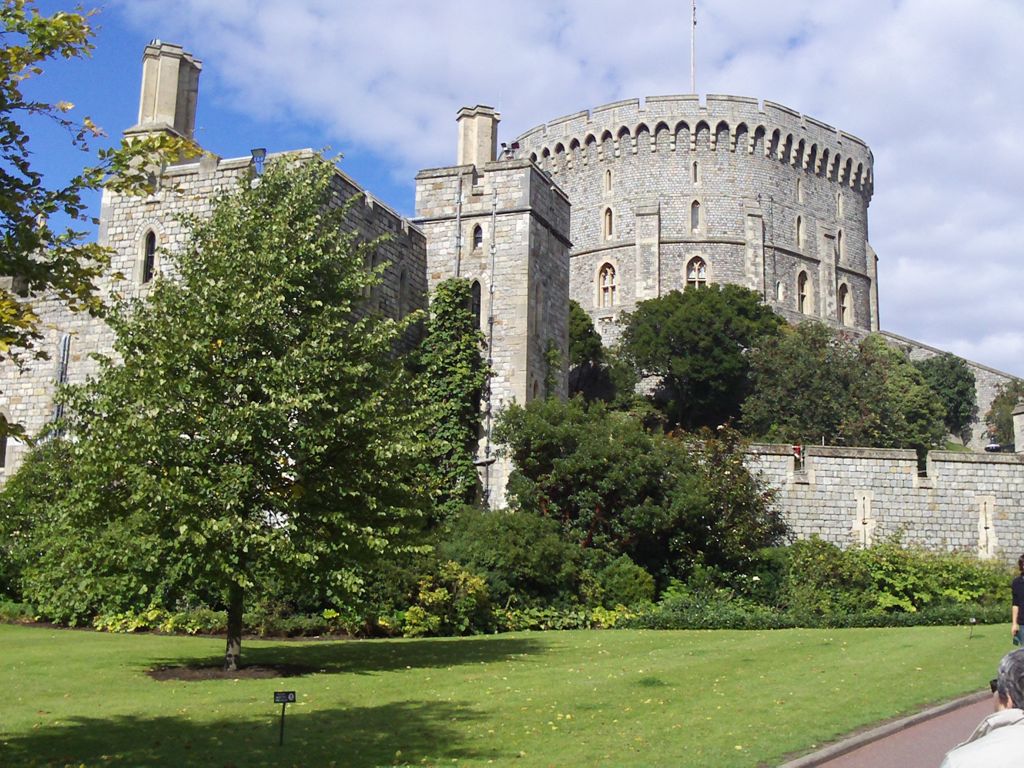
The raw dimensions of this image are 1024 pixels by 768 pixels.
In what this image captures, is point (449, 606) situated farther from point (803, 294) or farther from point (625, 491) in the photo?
point (803, 294)

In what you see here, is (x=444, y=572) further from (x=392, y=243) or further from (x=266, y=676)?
(x=392, y=243)

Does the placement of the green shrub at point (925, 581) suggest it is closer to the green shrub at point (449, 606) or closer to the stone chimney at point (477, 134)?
the green shrub at point (449, 606)

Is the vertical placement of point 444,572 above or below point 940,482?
below

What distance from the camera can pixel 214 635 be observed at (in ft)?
62.5

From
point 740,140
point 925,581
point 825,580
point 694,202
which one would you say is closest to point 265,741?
point 825,580

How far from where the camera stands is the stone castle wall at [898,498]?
87.8 ft

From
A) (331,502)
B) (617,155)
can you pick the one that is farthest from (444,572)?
(617,155)

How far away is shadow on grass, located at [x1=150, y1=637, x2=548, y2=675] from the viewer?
14.7 m

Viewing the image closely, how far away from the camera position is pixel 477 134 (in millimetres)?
29781

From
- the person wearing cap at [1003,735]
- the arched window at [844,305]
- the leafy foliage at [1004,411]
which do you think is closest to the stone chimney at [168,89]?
the person wearing cap at [1003,735]

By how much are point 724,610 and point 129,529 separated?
11.6 metres

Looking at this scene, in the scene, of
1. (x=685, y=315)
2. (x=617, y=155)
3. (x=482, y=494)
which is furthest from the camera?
(x=617, y=155)

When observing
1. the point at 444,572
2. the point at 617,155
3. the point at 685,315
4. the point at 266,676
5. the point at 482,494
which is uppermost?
the point at 617,155

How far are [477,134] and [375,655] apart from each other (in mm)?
17445
